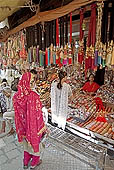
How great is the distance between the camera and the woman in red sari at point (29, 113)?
1.69 metres

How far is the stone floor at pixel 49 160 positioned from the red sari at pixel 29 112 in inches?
21.8

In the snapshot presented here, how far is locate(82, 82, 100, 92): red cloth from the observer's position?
3000mm

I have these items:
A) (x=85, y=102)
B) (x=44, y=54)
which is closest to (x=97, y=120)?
(x=85, y=102)

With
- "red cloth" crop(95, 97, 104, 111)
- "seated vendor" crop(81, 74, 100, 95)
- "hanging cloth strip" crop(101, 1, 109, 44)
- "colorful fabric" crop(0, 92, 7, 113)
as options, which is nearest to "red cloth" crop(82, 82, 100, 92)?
"seated vendor" crop(81, 74, 100, 95)

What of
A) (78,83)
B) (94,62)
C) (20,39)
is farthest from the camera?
(78,83)

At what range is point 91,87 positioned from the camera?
10.0ft

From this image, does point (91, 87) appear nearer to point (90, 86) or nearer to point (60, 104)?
point (90, 86)

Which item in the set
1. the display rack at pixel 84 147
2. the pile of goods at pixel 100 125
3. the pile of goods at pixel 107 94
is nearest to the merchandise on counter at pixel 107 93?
the pile of goods at pixel 107 94

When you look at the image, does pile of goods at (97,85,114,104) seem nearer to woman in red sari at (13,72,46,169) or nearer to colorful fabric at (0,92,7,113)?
woman in red sari at (13,72,46,169)

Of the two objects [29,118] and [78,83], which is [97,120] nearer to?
[29,118]

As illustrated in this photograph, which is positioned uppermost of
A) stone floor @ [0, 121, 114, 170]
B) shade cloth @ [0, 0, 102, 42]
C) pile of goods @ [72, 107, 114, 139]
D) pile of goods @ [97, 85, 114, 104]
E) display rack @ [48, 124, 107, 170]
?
shade cloth @ [0, 0, 102, 42]

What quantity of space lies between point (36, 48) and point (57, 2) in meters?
0.76

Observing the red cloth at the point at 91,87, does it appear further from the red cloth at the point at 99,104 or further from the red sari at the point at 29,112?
the red sari at the point at 29,112

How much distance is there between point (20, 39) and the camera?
2.69 metres
